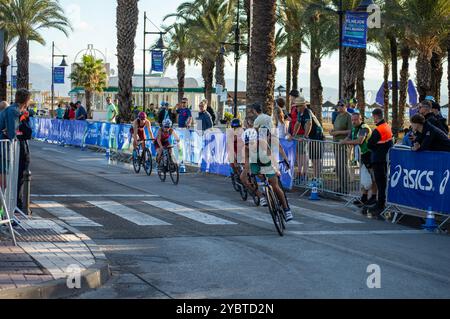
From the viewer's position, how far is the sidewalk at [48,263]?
787 centimetres

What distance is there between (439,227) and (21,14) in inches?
1873

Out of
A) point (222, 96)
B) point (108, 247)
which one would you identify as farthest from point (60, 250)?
point (222, 96)

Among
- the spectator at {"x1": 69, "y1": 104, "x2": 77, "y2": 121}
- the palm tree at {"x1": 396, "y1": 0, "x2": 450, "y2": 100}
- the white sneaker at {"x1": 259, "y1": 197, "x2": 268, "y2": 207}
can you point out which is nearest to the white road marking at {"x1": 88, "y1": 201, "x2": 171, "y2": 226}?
the white sneaker at {"x1": 259, "y1": 197, "x2": 268, "y2": 207}

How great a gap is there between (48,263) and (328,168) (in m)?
9.68

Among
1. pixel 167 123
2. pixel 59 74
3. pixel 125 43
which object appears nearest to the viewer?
pixel 167 123

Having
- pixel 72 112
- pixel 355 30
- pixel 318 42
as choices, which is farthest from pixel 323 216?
pixel 318 42

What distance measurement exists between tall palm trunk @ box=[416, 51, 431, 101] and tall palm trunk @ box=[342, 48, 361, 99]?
9.68ft

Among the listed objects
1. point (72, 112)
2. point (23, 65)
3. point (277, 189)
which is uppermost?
point (23, 65)

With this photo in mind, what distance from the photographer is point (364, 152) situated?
15711mm

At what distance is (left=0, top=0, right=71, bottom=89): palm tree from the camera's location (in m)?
55.0

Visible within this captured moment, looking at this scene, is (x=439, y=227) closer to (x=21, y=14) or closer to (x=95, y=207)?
(x=95, y=207)

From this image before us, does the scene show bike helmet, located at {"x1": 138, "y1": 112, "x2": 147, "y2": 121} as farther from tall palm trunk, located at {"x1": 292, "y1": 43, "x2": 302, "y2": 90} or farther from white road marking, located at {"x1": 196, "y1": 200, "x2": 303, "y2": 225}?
tall palm trunk, located at {"x1": 292, "y1": 43, "x2": 302, "y2": 90}

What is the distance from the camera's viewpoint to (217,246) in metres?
11.1

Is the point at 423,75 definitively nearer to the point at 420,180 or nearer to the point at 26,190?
the point at 420,180
